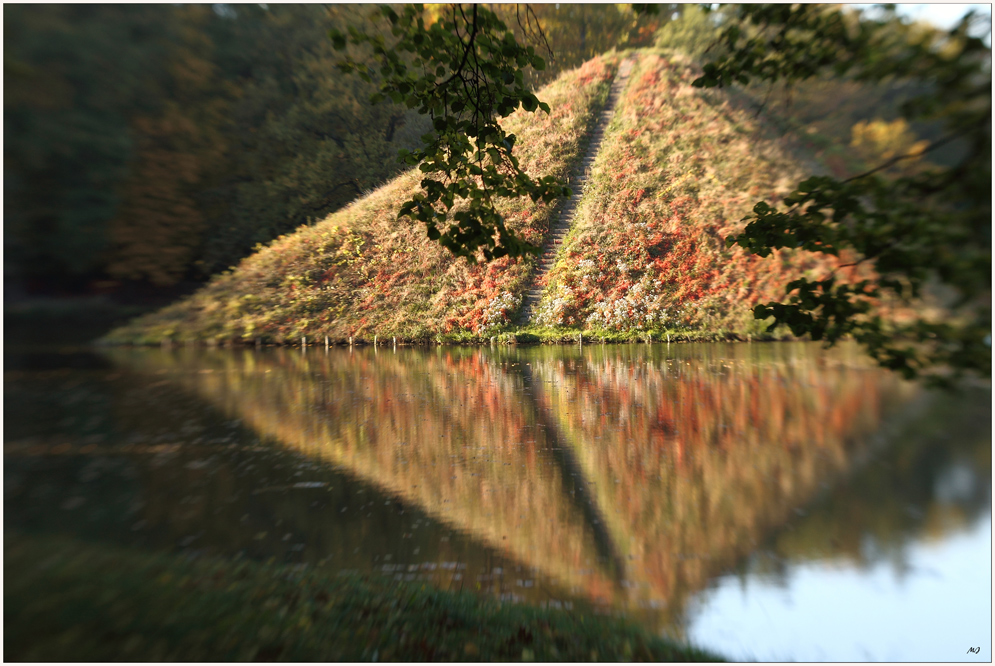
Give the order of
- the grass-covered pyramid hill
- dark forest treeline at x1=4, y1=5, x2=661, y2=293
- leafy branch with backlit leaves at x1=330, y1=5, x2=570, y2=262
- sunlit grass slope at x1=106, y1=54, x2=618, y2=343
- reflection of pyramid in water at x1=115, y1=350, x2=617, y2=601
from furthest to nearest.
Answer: sunlit grass slope at x1=106, y1=54, x2=618, y2=343, the grass-covered pyramid hill, dark forest treeline at x1=4, y1=5, x2=661, y2=293, reflection of pyramid in water at x1=115, y1=350, x2=617, y2=601, leafy branch with backlit leaves at x1=330, y1=5, x2=570, y2=262

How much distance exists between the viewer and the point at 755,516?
3.86 meters

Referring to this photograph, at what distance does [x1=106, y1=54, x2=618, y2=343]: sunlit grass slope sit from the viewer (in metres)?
11.6

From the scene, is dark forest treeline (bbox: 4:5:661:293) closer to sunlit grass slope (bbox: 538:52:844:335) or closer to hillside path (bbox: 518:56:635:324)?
hillside path (bbox: 518:56:635:324)

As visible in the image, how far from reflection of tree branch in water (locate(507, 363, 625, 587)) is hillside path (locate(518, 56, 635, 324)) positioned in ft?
18.0

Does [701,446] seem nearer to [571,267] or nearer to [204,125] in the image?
[571,267]

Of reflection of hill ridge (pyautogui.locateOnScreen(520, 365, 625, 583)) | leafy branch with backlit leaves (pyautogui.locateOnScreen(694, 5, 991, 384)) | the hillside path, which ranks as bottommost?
reflection of hill ridge (pyautogui.locateOnScreen(520, 365, 625, 583))

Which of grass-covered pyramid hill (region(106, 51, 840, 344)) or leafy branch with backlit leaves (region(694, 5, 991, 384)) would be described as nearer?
leafy branch with backlit leaves (region(694, 5, 991, 384))

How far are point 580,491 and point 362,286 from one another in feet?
31.9

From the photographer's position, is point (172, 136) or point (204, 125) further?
point (204, 125)

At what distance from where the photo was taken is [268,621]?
239 cm

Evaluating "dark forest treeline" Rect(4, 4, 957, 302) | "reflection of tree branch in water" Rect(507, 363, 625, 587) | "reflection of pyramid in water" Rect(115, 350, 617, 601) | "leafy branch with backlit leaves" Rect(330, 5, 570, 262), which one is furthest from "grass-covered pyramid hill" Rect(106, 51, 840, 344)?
"leafy branch with backlit leaves" Rect(330, 5, 570, 262)

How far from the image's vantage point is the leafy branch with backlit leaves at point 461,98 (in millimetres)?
2703

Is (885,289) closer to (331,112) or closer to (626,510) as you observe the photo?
(626,510)

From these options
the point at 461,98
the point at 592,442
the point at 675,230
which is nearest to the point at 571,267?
the point at 675,230
